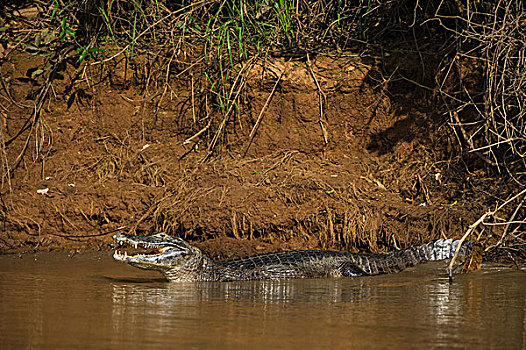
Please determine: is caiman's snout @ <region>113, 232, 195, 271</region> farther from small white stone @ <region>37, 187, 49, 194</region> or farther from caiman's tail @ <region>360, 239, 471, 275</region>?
small white stone @ <region>37, 187, 49, 194</region>

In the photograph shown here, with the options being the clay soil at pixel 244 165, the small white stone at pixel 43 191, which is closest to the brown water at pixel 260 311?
the clay soil at pixel 244 165

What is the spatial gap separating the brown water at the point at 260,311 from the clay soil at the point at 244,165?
0.92 m

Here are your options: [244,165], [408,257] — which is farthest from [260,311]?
[244,165]

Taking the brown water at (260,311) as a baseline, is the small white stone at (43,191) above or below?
above

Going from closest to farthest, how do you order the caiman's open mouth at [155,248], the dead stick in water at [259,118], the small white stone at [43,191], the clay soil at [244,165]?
the caiman's open mouth at [155,248], the clay soil at [244,165], the small white stone at [43,191], the dead stick in water at [259,118]

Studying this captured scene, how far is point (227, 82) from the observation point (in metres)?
7.27

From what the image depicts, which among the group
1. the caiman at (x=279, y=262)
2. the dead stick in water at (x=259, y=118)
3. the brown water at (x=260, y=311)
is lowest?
the brown water at (x=260, y=311)

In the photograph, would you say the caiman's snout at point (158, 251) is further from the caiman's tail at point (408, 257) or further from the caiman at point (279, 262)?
the caiman's tail at point (408, 257)

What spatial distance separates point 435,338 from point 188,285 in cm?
260

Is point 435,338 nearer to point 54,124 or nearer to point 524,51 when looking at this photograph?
point 524,51

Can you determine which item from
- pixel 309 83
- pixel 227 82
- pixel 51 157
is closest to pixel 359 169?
pixel 309 83

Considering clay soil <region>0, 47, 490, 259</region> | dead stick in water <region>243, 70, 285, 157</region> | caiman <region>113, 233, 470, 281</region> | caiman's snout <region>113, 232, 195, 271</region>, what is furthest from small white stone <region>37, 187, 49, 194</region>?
dead stick in water <region>243, 70, 285, 157</region>

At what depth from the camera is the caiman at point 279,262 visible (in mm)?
5383

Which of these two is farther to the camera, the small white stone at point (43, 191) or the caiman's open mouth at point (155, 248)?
the small white stone at point (43, 191)
